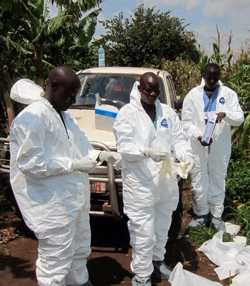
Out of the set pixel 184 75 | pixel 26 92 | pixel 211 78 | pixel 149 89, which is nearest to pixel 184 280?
pixel 149 89

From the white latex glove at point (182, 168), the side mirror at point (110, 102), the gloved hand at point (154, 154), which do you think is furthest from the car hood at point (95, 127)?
the gloved hand at point (154, 154)

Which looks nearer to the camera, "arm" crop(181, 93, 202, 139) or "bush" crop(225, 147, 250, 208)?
"arm" crop(181, 93, 202, 139)

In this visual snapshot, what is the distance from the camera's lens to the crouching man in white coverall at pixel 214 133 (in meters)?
5.49

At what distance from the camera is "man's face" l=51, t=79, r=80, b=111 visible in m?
3.56

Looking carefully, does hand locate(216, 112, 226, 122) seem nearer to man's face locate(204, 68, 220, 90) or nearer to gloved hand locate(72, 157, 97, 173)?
man's face locate(204, 68, 220, 90)

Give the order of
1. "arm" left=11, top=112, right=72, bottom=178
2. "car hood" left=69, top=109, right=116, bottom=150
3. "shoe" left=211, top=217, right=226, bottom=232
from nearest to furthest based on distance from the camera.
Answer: "arm" left=11, top=112, right=72, bottom=178
"car hood" left=69, top=109, right=116, bottom=150
"shoe" left=211, top=217, right=226, bottom=232

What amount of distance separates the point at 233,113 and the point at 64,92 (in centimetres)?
250

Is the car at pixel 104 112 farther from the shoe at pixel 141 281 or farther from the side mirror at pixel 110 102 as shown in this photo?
the shoe at pixel 141 281

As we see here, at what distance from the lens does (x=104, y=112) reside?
563 centimetres

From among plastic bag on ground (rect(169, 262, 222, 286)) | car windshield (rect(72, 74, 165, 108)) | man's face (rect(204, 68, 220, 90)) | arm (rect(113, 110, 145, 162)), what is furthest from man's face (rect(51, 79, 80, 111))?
car windshield (rect(72, 74, 165, 108))

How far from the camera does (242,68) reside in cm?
790

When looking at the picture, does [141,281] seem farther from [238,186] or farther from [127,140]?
[238,186]

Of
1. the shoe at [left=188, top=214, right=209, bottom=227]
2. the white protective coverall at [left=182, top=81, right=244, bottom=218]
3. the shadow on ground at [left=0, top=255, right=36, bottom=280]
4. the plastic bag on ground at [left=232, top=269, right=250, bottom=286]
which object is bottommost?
the shadow on ground at [left=0, top=255, right=36, bottom=280]

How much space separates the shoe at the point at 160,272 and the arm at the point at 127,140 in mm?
1097
